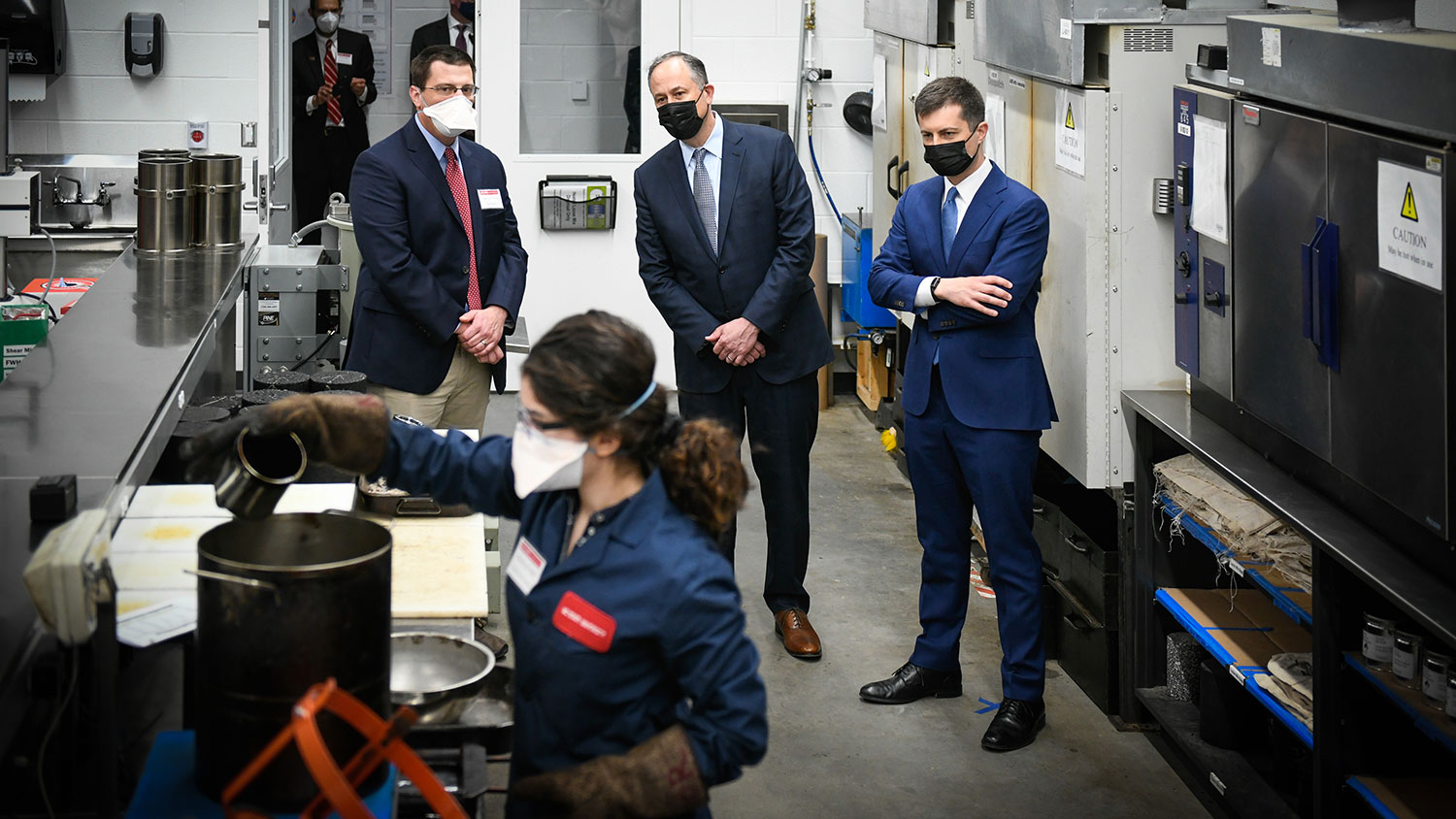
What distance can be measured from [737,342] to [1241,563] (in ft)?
4.71

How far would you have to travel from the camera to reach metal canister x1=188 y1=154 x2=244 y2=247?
438 centimetres

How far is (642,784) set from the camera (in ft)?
5.68

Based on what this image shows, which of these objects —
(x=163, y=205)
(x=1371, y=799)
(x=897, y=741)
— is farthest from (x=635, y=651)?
(x=163, y=205)

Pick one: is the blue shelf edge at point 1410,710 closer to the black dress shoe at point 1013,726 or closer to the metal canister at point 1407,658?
the metal canister at point 1407,658

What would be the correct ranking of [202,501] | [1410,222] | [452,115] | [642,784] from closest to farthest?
[642,784]
[1410,222]
[202,501]
[452,115]

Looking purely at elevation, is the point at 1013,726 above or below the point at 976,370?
below

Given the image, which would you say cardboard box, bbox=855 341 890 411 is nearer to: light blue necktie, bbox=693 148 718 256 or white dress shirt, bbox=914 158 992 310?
light blue necktie, bbox=693 148 718 256

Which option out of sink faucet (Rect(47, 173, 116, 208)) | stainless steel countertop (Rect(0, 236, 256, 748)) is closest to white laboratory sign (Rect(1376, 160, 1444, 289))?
stainless steel countertop (Rect(0, 236, 256, 748))

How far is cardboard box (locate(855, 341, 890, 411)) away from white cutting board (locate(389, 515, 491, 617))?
3.83 meters

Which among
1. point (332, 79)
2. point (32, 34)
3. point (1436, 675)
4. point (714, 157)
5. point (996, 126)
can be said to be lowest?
point (1436, 675)

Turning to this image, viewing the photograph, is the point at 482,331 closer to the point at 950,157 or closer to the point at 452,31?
the point at 950,157

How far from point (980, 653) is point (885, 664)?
0.29m

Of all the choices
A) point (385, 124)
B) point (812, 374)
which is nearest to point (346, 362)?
point (812, 374)

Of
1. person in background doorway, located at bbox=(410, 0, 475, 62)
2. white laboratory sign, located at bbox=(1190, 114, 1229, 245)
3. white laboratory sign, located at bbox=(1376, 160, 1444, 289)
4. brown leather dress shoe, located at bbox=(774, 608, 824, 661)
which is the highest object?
person in background doorway, located at bbox=(410, 0, 475, 62)
